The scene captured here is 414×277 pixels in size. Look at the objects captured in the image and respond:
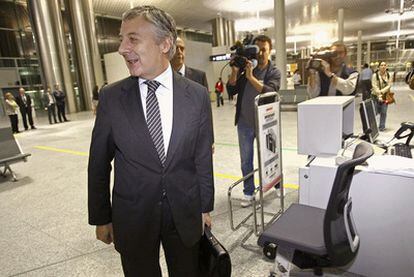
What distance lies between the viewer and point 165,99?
4.24 ft

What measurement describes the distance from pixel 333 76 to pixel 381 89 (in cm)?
389

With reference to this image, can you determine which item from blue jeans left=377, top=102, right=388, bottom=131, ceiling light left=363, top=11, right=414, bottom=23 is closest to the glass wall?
blue jeans left=377, top=102, right=388, bottom=131

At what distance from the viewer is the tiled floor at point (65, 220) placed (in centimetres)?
224

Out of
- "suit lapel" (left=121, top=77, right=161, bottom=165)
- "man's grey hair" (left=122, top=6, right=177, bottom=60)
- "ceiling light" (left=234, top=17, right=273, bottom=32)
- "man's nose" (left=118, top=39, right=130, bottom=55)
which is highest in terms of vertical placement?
"ceiling light" (left=234, top=17, right=273, bottom=32)

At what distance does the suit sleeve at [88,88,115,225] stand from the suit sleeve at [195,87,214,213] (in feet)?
1.34

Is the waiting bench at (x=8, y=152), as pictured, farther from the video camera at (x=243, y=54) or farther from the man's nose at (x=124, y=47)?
the man's nose at (x=124, y=47)

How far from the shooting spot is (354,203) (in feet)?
5.92

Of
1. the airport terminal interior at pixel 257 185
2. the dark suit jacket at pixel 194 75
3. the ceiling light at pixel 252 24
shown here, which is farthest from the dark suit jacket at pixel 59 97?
the ceiling light at pixel 252 24

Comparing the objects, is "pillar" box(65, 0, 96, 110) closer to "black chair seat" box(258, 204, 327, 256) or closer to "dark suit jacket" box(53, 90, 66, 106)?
"dark suit jacket" box(53, 90, 66, 106)

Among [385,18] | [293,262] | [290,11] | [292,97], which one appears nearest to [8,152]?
[293,262]

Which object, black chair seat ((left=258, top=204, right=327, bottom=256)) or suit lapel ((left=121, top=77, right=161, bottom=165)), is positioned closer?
suit lapel ((left=121, top=77, right=161, bottom=165))

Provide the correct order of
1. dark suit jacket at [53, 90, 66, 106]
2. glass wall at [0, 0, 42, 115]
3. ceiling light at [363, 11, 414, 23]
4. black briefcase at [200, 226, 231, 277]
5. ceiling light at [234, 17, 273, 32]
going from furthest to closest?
ceiling light at [234, 17, 273, 32] < ceiling light at [363, 11, 414, 23] < glass wall at [0, 0, 42, 115] < dark suit jacket at [53, 90, 66, 106] < black briefcase at [200, 226, 231, 277]

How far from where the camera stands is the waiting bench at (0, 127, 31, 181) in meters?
4.54

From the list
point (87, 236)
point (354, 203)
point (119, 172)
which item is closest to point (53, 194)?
point (87, 236)
